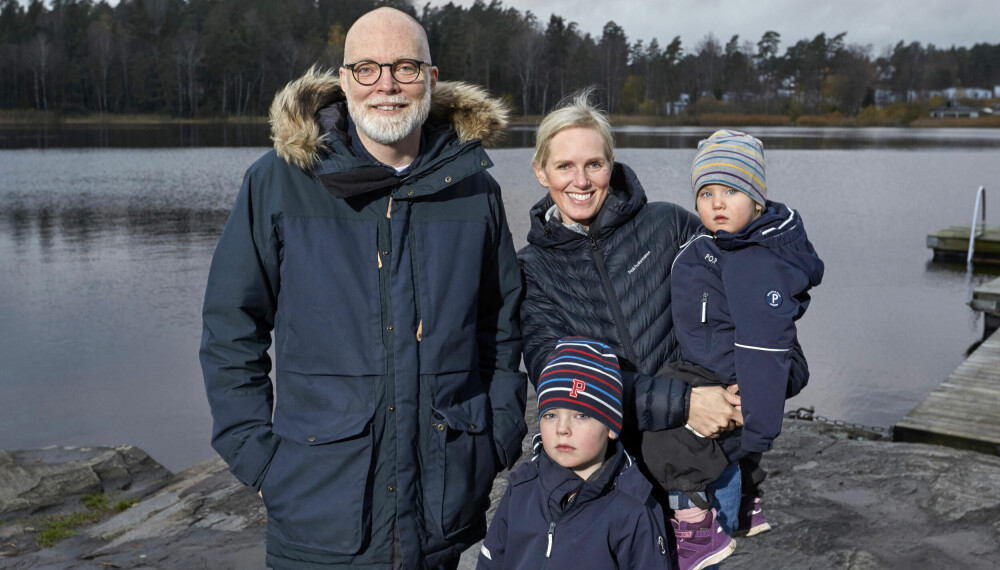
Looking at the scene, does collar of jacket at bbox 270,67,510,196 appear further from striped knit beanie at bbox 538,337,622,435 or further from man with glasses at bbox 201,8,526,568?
striped knit beanie at bbox 538,337,622,435

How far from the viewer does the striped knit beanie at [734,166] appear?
2.26m

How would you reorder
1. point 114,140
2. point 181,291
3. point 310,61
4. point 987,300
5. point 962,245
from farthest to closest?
point 310,61 < point 114,140 < point 962,245 < point 181,291 < point 987,300

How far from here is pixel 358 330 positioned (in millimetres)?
2150

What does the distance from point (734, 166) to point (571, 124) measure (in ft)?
1.55

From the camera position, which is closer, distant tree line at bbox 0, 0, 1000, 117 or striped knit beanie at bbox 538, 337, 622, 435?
striped knit beanie at bbox 538, 337, 622, 435

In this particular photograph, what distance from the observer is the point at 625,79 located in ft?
307

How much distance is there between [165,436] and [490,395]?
6221mm

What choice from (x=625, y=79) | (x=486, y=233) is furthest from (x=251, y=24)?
(x=486, y=233)

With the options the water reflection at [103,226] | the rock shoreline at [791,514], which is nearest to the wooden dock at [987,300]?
the rock shoreline at [791,514]

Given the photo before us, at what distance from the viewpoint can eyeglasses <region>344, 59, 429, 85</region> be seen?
7.46 feet

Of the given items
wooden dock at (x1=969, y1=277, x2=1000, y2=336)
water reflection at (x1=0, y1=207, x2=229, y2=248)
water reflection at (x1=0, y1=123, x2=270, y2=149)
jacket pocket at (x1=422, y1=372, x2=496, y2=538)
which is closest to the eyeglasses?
jacket pocket at (x1=422, y1=372, x2=496, y2=538)

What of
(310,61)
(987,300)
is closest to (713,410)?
(987,300)

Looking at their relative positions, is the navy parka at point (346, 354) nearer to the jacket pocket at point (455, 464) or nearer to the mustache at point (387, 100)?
the jacket pocket at point (455, 464)

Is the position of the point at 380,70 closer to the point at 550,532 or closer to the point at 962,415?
the point at 550,532
